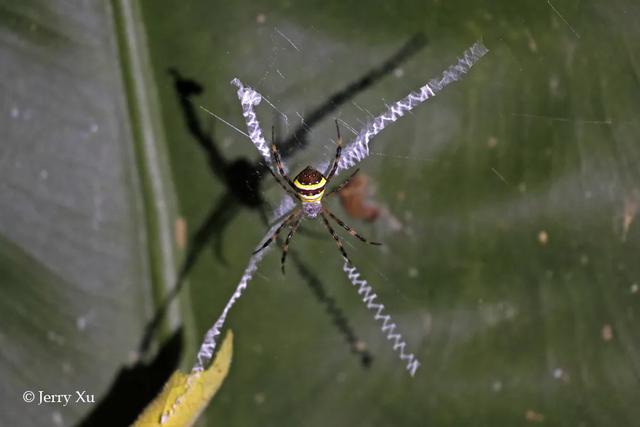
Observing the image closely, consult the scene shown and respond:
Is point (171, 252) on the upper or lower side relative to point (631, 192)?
upper

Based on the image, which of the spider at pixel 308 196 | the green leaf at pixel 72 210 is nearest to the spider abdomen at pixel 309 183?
the spider at pixel 308 196

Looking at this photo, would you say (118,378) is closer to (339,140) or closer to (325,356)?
(325,356)

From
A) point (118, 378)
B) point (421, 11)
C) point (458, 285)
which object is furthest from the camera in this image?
point (118, 378)

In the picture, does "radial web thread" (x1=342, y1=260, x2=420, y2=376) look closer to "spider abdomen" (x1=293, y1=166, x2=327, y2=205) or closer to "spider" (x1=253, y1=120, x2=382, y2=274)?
"spider" (x1=253, y1=120, x2=382, y2=274)

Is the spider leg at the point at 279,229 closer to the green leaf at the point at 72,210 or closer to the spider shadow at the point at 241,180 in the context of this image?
the spider shadow at the point at 241,180

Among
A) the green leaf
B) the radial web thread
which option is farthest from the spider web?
the green leaf

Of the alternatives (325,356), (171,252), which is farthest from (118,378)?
(325,356)

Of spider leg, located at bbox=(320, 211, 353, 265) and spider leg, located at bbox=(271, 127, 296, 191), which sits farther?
spider leg, located at bbox=(320, 211, 353, 265)
